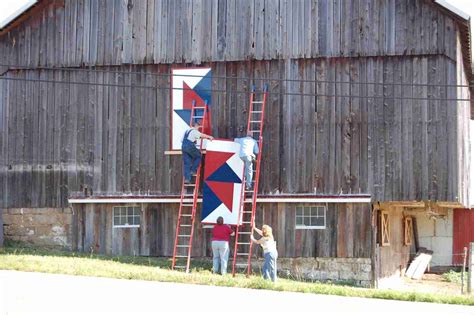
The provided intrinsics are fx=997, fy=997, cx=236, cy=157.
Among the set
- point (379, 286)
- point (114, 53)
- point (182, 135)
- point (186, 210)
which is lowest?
point (379, 286)

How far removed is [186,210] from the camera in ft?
93.1

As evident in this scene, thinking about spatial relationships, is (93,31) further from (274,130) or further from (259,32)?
(274,130)

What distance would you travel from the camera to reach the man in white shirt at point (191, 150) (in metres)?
27.3

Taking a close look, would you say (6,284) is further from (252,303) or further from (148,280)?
(252,303)

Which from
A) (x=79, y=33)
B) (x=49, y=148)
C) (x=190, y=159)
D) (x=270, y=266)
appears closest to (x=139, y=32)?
(x=79, y=33)

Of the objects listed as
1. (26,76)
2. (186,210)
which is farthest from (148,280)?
(26,76)

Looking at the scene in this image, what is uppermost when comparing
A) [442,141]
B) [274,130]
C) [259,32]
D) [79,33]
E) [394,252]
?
[79,33]

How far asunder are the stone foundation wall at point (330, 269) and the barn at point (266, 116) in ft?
0.13

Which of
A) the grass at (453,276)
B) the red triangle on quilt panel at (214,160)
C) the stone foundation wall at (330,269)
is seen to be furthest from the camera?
the grass at (453,276)

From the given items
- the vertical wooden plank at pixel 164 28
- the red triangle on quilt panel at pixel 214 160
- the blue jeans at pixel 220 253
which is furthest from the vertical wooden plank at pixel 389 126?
the vertical wooden plank at pixel 164 28

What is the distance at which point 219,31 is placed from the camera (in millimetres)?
A: 28484

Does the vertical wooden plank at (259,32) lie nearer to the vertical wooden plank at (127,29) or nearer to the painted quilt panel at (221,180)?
the painted quilt panel at (221,180)

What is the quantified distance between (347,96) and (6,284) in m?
10.6

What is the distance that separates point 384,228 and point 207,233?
5.90 metres
